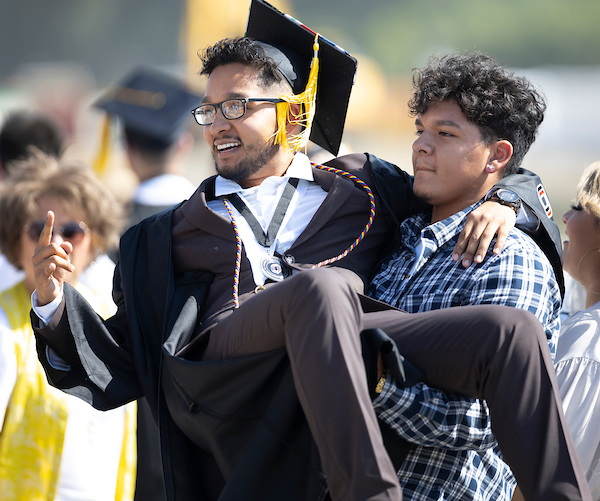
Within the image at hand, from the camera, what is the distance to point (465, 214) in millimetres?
2734

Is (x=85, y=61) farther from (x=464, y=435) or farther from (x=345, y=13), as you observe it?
(x=464, y=435)

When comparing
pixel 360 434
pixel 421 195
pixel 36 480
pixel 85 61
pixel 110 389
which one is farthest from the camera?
pixel 85 61

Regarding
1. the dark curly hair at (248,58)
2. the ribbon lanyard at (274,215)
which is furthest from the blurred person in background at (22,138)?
the ribbon lanyard at (274,215)

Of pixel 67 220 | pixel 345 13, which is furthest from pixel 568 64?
pixel 67 220

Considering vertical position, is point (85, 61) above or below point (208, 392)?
above

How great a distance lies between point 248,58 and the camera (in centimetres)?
303

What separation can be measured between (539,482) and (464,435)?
12.8 inches

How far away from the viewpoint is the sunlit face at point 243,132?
2951 millimetres

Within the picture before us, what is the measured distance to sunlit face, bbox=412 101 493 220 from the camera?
2768 millimetres

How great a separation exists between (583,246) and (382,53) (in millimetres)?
11627

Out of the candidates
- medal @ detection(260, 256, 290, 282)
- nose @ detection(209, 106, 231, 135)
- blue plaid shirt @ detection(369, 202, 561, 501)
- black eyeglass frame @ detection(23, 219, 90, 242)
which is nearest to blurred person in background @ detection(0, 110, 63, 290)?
black eyeglass frame @ detection(23, 219, 90, 242)

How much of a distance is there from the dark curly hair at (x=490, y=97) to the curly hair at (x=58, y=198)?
1766 millimetres

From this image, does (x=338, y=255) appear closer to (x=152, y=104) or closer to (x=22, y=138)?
(x=152, y=104)

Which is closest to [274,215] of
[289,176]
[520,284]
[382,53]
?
[289,176]
